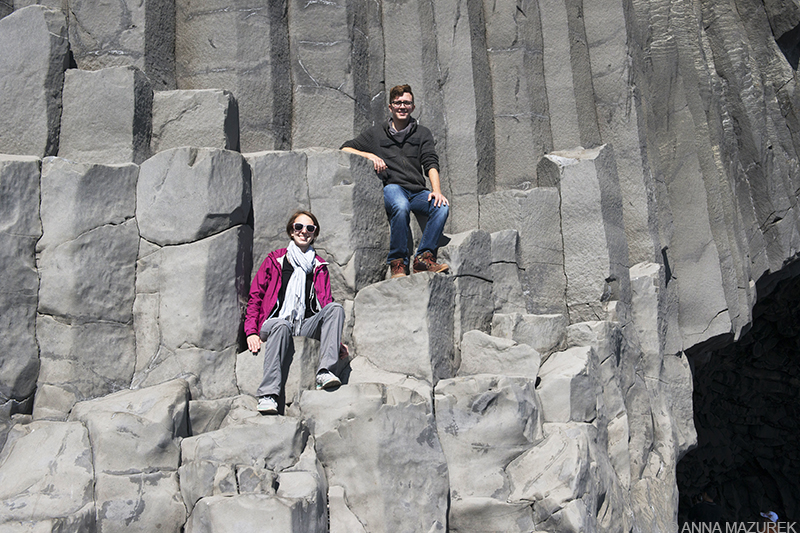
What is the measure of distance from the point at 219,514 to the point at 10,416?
1755 mm

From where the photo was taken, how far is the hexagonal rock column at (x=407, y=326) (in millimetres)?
5020

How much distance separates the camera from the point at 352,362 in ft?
16.8

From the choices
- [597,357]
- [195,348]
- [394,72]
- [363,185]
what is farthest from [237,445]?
[394,72]

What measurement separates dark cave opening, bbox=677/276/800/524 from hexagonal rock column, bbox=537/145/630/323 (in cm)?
688

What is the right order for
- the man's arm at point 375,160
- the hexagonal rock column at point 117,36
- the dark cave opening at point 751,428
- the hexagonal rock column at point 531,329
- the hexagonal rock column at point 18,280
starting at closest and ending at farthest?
the hexagonal rock column at point 18,280 → the man's arm at point 375,160 → the hexagonal rock column at point 531,329 → the hexagonal rock column at point 117,36 → the dark cave opening at point 751,428

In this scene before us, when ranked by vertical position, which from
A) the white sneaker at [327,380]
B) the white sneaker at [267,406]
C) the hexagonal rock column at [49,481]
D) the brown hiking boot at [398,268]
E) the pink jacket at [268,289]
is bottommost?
the hexagonal rock column at [49,481]

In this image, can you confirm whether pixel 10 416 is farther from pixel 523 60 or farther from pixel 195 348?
pixel 523 60

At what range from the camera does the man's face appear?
18.5ft

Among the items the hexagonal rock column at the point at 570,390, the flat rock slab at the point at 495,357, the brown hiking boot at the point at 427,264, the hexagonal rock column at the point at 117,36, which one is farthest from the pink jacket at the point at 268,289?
the hexagonal rock column at the point at 117,36

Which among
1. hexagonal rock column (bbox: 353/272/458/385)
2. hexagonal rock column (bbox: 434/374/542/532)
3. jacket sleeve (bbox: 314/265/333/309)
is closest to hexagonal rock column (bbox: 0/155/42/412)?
jacket sleeve (bbox: 314/265/333/309)

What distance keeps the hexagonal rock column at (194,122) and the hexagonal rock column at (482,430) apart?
247cm

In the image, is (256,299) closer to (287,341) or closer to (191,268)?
(287,341)

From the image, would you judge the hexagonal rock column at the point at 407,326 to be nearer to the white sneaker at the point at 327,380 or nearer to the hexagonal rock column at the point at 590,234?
the white sneaker at the point at 327,380

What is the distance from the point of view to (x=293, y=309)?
4.76m
